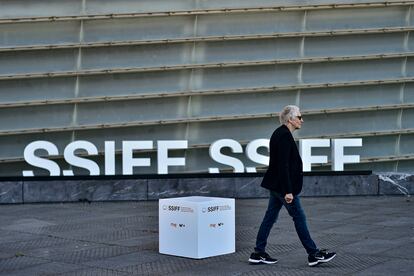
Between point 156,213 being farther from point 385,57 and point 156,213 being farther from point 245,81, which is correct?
point 385,57

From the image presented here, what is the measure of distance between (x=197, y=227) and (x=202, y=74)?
9693mm

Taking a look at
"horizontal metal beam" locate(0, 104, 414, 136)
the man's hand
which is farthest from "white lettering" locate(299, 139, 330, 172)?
the man's hand

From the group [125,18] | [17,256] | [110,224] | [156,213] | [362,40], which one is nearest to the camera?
[17,256]

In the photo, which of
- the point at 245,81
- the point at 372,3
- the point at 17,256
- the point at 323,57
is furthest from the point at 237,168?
the point at 17,256

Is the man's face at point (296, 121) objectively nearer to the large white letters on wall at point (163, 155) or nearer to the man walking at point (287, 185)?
the man walking at point (287, 185)

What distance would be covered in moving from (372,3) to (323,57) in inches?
73.4

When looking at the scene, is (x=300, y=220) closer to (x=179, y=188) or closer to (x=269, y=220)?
(x=269, y=220)

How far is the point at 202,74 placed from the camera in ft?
67.3

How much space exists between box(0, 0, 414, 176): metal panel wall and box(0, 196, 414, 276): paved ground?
225 cm

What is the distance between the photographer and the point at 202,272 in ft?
34.2

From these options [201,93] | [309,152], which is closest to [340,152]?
[309,152]

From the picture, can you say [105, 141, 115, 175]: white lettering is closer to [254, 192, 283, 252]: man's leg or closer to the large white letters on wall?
the large white letters on wall

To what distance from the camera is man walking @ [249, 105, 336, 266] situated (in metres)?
10.6

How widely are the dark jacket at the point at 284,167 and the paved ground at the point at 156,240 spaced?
106 centimetres
